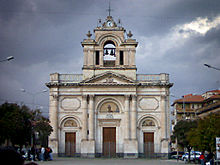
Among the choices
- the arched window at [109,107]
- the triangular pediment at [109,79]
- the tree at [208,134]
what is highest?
the triangular pediment at [109,79]

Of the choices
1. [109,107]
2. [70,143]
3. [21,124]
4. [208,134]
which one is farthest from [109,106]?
[208,134]

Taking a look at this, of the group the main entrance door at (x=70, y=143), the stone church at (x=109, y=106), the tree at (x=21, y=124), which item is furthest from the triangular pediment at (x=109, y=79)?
the tree at (x=21, y=124)

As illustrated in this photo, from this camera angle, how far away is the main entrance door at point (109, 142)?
50781mm

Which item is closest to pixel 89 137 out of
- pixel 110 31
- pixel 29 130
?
pixel 29 130

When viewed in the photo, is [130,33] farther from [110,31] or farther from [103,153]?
[103,153]

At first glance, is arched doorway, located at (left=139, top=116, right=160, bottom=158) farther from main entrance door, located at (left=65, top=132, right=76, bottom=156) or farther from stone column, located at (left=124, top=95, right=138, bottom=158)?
main entrance door, located at (left=65, top=132, right=76, bottom=156)

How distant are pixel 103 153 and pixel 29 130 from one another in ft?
39.1

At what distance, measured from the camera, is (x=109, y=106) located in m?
52.0

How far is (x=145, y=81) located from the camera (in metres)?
52.5

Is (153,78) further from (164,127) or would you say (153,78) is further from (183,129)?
(183,129)

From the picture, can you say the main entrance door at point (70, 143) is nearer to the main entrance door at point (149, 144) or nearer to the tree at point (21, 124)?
the tree at point (21, 124)

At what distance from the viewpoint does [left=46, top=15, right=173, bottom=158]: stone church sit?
50.9 m

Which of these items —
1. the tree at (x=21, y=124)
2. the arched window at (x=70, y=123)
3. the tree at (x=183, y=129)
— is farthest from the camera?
the arched window at (x=70, y=123)

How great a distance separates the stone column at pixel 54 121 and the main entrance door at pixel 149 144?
1257 cm
